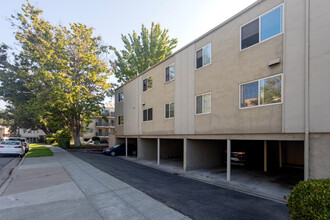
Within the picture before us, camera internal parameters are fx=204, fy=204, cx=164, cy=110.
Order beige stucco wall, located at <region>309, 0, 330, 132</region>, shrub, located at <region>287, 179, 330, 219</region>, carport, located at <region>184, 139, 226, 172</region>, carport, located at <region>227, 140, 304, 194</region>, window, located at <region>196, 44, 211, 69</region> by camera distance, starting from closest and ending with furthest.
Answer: shrub, located at <region>287, 179, 330, 219</region> < beige stucco wall, located at <region>309, 0, 330, 132</region> < carport, located at <region>227, 140, 304, 194</region> < window, located at <region>196, 44, 211, 69</region> < carport, located at <region>184, 139, 226, 172</region>

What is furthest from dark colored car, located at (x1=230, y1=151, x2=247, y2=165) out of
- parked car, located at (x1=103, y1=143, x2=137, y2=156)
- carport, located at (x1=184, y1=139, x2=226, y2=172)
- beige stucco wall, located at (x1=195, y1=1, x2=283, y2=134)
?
parked car, located at (x1=103, y1=143, x2=137, y2=156)

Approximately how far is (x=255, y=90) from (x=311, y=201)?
580 cm

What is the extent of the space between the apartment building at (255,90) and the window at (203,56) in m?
0.06

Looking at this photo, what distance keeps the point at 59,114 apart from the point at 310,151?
26917mm

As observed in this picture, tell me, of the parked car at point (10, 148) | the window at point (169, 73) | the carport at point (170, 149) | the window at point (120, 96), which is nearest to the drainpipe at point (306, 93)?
the window at point (169, 73)

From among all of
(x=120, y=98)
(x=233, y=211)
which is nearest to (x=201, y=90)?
(x=233, y=211)

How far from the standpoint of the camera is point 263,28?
28.6 ft

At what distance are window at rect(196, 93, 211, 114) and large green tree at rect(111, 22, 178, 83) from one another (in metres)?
20.2

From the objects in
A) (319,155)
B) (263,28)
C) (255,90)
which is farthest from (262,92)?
(319,155)

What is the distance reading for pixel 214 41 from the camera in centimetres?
1115

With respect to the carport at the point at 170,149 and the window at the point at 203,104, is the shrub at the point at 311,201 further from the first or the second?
the carport at the point at 170,149

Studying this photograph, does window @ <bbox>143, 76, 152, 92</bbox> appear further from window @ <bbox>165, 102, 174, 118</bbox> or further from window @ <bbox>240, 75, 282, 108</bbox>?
window @ <bbox>240, 75, 282, 108</bbox>

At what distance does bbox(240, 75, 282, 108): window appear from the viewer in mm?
8055

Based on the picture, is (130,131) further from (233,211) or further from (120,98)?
(233,211)
